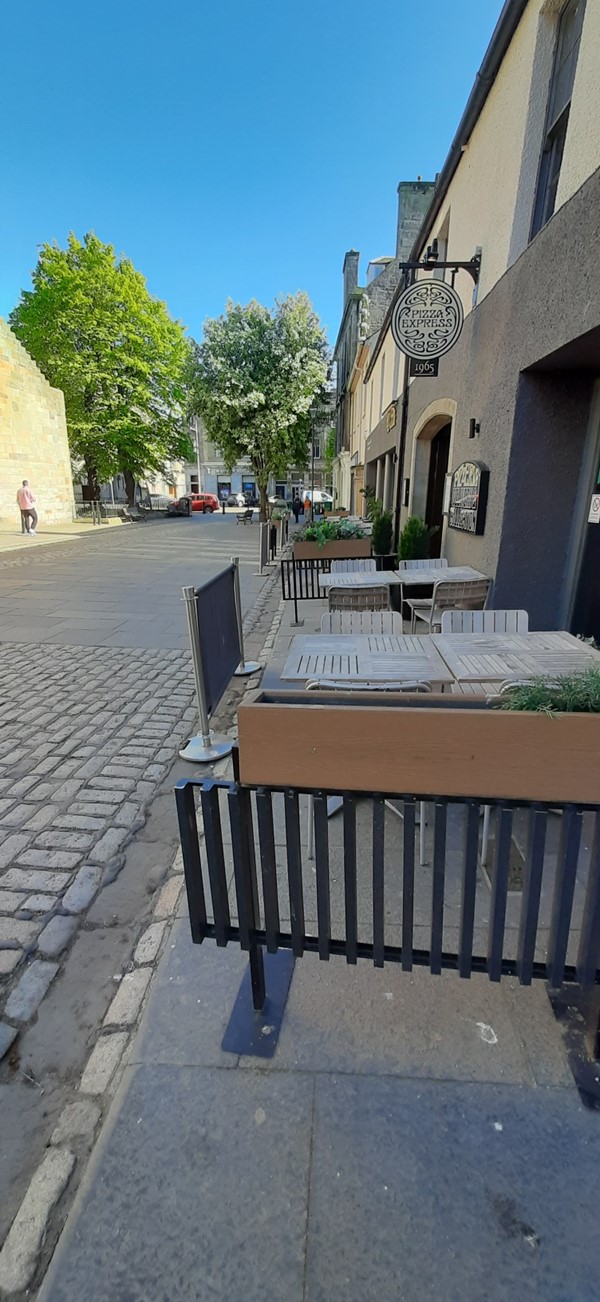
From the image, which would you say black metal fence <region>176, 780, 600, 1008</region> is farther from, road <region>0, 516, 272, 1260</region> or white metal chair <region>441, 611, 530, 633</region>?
white metal chair <region>441, 611, 530, 633</region>

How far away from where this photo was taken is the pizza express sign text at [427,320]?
6.13 meters

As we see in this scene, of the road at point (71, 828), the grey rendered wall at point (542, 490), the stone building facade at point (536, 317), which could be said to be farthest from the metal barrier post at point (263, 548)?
the grey rendered wall at point (542, 490)

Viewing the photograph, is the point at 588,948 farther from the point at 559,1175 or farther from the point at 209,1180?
the point at 209,1180

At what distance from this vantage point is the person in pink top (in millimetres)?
17359

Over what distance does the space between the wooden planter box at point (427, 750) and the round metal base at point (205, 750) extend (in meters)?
2.15

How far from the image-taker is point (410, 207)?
44.0 ft

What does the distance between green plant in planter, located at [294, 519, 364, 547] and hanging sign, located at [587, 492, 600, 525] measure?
3427mm

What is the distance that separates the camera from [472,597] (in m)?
5.12

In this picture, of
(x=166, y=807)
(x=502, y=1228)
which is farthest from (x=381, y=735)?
(x=166, y=807)

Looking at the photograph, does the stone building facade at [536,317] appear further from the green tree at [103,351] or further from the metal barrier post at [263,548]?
the green tree at [103,351]

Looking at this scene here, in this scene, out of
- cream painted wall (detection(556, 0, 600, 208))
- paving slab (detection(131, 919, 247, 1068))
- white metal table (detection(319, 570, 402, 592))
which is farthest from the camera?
white metal table (detection(319, 570, 402, 592))

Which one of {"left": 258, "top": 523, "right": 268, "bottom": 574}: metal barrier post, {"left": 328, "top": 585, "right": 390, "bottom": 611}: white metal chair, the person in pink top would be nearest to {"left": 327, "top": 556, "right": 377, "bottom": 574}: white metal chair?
{"left": 328, "top": 585, "right": 390, "bottom": 611}: white metal chair

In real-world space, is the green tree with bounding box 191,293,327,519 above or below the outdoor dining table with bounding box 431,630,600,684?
above

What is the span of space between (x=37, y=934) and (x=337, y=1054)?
1.36 metres
